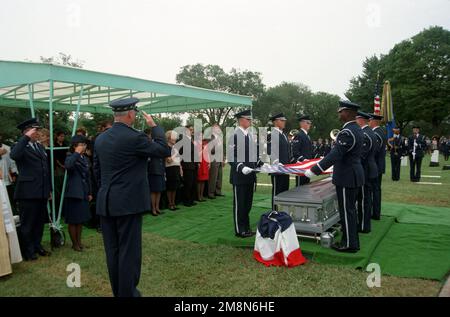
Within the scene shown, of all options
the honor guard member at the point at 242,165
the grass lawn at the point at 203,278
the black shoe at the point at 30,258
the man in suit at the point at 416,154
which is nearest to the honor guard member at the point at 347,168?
the grass lawn at the point at 203,278

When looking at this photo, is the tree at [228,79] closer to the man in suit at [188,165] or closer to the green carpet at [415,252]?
the man in suit at [188,165]

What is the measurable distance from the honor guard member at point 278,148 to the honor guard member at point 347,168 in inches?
60.7

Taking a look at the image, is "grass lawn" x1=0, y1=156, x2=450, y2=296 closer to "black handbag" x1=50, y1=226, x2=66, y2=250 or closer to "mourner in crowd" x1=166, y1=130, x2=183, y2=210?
"black handbag" x1=50, y1=226, x2=66, y2=250

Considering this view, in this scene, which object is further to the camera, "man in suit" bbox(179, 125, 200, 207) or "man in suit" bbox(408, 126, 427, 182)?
"man in suit" bbox(408, 126, 427, 182)

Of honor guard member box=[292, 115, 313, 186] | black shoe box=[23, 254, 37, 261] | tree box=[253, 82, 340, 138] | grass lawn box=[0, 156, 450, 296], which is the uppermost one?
tree box=[253, 82, 340, 138]

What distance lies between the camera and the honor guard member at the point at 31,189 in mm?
4742

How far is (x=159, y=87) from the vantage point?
7.18 meters

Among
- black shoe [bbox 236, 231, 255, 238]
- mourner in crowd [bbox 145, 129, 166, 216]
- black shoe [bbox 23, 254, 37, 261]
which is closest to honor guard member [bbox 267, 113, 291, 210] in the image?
black shoe [bbox 236, 231, 255, 238]

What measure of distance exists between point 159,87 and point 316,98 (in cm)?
5089

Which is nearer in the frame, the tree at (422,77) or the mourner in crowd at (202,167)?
the mourner in crowd at (202,167)

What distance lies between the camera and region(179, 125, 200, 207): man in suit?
28.0 feet

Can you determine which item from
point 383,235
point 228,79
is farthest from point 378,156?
point 228,79

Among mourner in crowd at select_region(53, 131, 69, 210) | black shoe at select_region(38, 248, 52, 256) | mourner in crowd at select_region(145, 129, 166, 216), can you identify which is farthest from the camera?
mourner in crowd at select_region(145, 129, 166, 216)

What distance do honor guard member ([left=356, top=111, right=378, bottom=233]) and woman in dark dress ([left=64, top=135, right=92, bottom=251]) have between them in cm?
436
